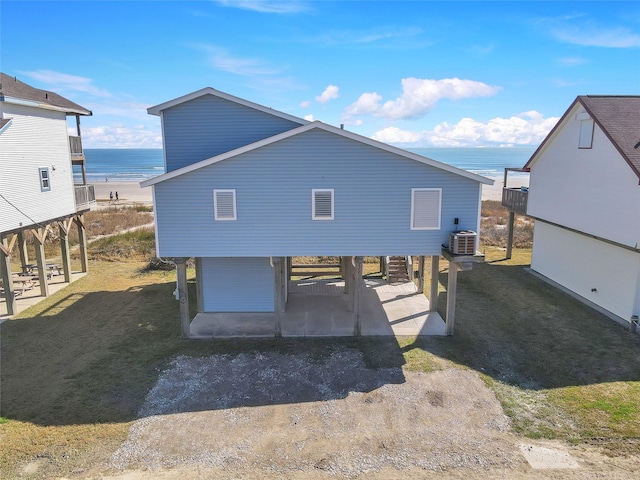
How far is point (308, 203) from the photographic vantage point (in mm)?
12867

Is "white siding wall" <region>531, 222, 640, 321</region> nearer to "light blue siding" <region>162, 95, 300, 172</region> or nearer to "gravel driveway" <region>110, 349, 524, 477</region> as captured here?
"gravel driveway" <region>110, 349, 524, 477</region>

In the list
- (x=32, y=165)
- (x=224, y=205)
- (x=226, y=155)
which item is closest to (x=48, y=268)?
(x=32, y=165)

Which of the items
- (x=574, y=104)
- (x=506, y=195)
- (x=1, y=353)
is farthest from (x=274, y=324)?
(x=506, y=195)

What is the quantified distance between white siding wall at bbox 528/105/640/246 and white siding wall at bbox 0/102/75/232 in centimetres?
2097

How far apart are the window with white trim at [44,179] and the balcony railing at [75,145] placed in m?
2.59

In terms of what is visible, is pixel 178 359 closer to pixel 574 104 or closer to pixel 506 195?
pixel 574 104

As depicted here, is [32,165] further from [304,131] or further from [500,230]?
[500,230]

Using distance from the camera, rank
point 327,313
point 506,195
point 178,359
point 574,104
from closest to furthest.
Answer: point 178,359
point 327,313
point 574,104
point 506,195

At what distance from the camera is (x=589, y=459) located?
822 centimetres

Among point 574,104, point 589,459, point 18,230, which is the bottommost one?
point 589,459

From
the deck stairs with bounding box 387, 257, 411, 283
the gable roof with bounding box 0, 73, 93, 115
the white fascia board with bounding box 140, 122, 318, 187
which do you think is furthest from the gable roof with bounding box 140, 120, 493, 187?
the deck stairs with bounding box 387, 257, 411, 283

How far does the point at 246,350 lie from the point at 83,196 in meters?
13.4

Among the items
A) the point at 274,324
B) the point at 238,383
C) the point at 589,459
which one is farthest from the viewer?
the point at 274,324

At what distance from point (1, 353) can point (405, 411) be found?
11700 millimetres
